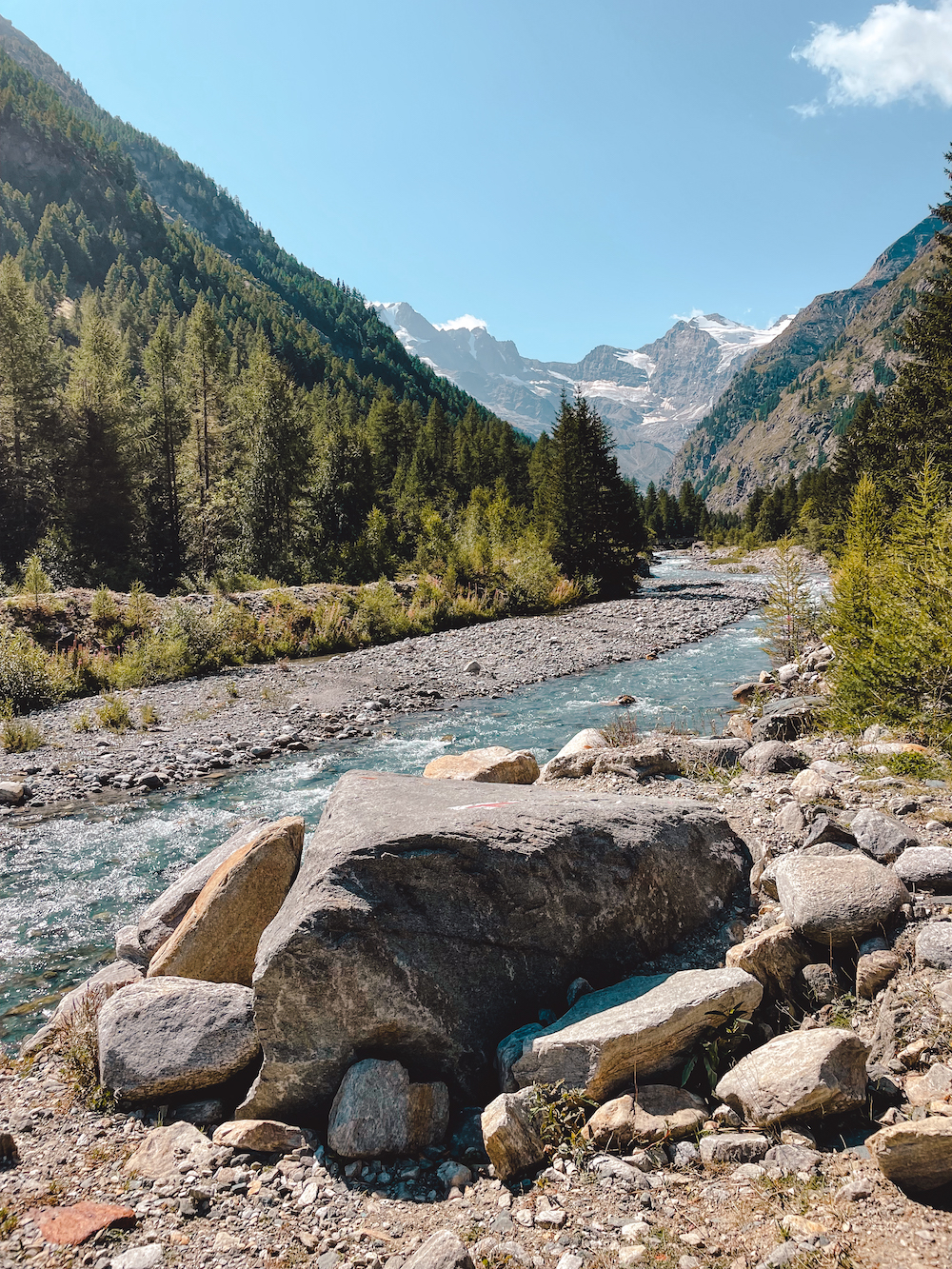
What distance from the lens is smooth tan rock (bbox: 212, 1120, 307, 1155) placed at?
3734mm

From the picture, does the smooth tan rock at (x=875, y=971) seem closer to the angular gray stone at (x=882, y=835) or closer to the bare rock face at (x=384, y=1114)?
the angular gray stone at (x=882, y=835)

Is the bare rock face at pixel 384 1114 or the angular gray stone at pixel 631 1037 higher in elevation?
the angular gray stone at pixel 631 1037

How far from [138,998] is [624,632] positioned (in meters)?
23.2

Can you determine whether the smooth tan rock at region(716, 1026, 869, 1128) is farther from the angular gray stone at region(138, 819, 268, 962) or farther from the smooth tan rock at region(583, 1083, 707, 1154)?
the angular gray stone at region(138, 819, 268, 962)

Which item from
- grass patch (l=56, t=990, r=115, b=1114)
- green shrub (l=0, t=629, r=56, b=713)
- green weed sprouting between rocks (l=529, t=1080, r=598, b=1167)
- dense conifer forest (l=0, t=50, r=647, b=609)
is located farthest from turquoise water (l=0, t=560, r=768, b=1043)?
dense conifer forest (l=0, t=50, r=647, b=609)

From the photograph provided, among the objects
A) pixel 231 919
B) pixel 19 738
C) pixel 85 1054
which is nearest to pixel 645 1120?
pixel 231 919

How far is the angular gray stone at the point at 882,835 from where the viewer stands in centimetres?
493

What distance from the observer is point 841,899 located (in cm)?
427

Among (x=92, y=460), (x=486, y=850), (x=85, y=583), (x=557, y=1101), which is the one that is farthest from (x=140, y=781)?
(x=92, y=460)

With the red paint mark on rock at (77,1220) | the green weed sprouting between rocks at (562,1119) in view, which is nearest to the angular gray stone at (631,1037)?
the green weed sprouting between rocks at (562,1119)

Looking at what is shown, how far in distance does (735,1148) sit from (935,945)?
177 cm

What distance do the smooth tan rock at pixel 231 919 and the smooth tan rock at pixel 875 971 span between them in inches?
174

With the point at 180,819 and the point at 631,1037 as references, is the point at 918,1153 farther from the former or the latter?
the point at 180,819

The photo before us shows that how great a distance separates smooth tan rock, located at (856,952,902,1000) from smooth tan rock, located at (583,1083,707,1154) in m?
1.28
